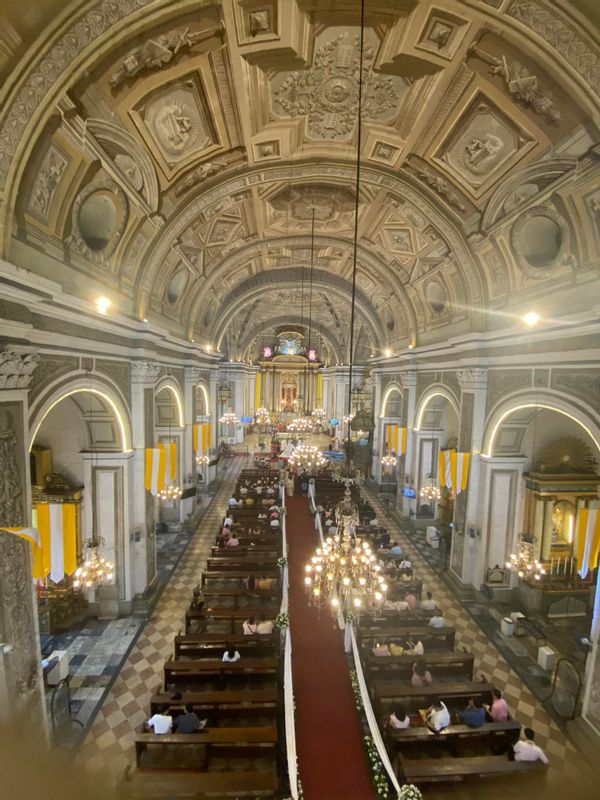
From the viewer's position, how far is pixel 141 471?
1023cm

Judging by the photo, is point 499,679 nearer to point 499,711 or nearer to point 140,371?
point 499,711

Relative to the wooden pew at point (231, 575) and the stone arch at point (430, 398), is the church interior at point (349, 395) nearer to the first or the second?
the wooden pew at point (231, 575)

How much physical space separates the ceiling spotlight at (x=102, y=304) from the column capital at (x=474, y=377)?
969cm

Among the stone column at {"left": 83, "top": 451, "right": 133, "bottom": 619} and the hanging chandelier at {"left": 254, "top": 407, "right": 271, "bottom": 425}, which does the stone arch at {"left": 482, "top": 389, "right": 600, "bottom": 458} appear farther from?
→ the hanging chandelier at {"left": 254, "top": 407, "right": 271, "bottom": 425}

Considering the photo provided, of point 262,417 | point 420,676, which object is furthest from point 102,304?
point 262,417

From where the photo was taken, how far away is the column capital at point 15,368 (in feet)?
17.6

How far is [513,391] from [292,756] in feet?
29.0

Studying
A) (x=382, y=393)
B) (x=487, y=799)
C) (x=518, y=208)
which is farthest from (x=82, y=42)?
(x=382, y=393)

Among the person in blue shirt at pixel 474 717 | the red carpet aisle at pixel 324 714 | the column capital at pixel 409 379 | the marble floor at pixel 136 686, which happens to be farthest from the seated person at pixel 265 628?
the column capital at pixel 409 379

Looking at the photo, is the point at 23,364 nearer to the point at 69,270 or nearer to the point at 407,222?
the point at 69,270

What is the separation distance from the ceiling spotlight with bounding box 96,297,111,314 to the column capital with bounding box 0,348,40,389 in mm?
2299

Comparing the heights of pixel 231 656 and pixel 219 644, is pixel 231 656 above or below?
above

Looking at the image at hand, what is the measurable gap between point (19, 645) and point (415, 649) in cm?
727

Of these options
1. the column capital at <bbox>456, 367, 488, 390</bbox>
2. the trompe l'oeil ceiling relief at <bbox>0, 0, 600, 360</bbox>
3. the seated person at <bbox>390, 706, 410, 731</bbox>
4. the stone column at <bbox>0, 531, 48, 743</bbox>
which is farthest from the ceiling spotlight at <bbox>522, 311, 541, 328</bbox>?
the stone column at <bbox>0, 531, 48, 743</bbox>
